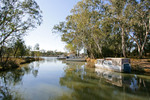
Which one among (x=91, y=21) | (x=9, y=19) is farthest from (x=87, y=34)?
(x=9, y=19)

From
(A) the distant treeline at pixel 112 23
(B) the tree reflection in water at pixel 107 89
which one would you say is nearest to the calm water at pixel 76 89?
(B) the tree reflection in water at pixel 107 89

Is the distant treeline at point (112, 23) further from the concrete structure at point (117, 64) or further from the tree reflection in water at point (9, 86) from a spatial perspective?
the tree reflection in water at point (9, 86)

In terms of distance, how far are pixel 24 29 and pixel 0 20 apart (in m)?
3.08

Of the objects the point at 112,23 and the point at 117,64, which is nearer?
the point at 117,64

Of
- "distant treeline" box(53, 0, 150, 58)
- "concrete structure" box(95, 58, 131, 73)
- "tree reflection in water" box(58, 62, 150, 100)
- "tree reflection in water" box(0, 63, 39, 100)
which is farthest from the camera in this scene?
"distant treeline" box(53, 0, 150, 58)

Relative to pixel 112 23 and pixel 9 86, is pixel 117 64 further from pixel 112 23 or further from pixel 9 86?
pixel 9 86

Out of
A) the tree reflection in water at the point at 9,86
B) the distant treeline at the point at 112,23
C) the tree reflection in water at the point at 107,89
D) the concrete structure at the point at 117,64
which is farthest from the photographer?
the distant treeline at the point at 112,23

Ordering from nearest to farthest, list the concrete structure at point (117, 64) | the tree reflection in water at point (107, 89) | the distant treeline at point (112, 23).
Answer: the tree reflection in water at point (107, 89) → the concrete structure at point (117, 64) → the distant treeline at point (112, 23)

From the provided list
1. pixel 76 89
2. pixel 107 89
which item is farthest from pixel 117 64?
pixel 76 89

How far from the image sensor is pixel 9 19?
1436 centimetres

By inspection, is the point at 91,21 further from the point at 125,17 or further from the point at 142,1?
the point at 142,1

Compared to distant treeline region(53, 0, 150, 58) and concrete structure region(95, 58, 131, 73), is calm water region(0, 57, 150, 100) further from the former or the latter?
distant treeline region(53, 0, 150, 58)

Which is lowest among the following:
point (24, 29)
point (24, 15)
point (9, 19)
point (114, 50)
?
point (114, 50)

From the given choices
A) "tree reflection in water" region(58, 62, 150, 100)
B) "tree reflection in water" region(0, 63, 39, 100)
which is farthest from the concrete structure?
"tree reflection in water" region(0, 63, 39, 100)
